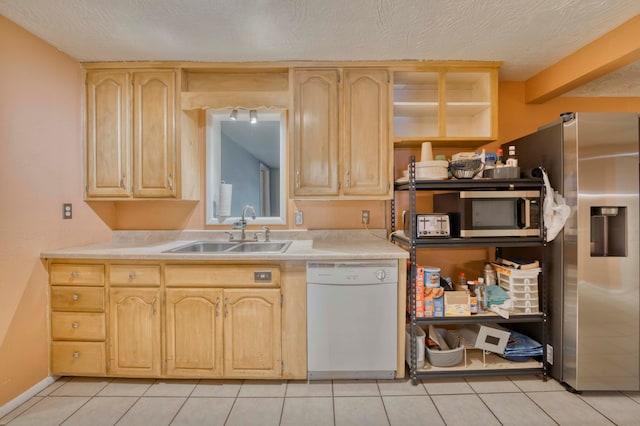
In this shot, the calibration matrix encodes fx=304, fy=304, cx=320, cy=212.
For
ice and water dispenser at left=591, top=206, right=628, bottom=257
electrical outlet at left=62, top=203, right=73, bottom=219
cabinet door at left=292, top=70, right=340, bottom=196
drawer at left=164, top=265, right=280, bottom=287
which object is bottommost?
drawer at left=164, top=265, right=280, bottom=287

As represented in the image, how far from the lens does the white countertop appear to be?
1.90 m

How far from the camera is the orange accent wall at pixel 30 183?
1752mm

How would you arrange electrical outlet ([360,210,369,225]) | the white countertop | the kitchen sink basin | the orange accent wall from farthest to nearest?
1. electrical outlet ([360,210,369,225])
2. the kitchen sink basin
3. the white countertop
4. the orange accent wall

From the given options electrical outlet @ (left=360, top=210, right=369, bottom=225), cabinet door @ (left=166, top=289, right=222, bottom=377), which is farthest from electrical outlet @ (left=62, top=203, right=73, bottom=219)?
electrical outlet @ (left=360, top=210, right=369, bottom=225)

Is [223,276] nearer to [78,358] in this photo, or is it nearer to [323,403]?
[323,403]

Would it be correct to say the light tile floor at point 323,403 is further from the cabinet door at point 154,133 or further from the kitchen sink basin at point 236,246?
the cabinet door at point 154,133

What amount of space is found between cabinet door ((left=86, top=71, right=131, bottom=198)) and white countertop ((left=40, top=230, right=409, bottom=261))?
43 centimetres

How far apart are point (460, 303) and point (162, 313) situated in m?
1.94

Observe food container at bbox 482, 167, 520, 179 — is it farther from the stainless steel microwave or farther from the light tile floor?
the light tile floor

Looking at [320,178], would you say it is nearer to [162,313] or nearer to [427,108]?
[427,108]

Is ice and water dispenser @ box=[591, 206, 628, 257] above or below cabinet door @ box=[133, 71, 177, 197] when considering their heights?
below

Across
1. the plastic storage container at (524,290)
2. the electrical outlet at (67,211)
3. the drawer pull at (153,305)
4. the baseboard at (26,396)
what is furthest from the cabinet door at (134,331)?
the plastic storage container at (524,290)

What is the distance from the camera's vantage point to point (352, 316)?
1.93 m

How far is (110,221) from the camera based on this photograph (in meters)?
2.53
